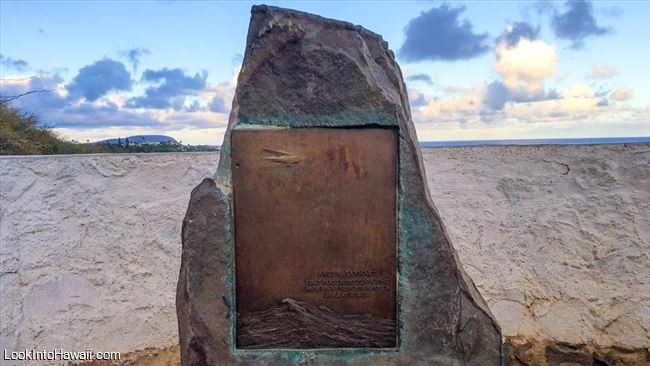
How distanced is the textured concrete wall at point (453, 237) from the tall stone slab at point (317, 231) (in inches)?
54.0

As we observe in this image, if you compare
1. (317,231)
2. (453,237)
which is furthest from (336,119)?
(453,237)

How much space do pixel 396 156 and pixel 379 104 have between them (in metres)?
0.24

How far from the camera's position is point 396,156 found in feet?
10.4

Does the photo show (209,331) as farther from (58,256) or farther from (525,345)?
(525,345)

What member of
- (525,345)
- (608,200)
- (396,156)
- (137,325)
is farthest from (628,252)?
(137,325)

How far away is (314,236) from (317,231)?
3 centimetres

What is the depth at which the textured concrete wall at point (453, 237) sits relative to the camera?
4273 millimetres

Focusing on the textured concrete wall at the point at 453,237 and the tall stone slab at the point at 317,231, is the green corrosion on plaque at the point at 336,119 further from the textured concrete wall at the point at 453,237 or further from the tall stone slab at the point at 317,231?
the textured concrete wall at the point at 453,237

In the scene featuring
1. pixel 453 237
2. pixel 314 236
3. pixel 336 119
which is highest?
pixel 336 119

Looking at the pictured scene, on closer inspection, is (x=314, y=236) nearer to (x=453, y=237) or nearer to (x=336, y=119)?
(x=336, y=119)

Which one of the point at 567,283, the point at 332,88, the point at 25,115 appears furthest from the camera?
the point at 25,115

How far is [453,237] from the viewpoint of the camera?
4613 millimetres

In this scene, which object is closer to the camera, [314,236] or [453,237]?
[314,236]

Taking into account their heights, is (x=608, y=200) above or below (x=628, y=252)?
above
